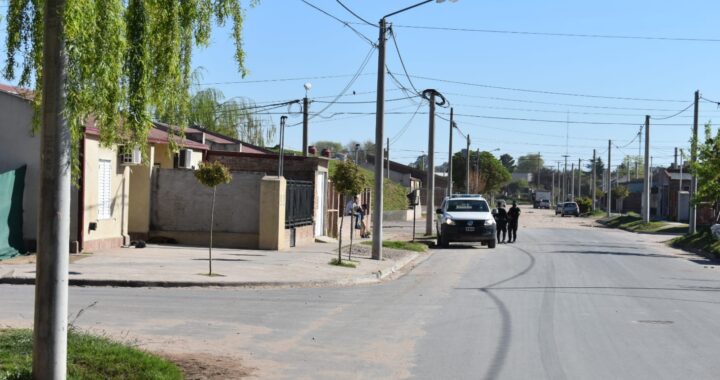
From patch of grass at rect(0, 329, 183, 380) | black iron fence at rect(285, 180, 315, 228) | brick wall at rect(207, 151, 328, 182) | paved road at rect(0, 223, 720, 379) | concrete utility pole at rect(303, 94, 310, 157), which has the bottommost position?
paved road at rect(0, 223, 720, 379)

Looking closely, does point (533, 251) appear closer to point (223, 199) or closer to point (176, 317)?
point (223, 199)

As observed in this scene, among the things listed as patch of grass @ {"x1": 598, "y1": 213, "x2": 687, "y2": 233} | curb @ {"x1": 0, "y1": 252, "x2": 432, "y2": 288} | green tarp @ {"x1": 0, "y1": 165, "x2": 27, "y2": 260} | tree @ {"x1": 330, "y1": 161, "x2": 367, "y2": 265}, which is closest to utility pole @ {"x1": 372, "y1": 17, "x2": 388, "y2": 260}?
Answer: tree @ {"x1": 330, "y1": 161, "x2": 367, "y2": 265}

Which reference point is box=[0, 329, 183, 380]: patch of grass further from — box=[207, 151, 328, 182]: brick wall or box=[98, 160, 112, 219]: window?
box=[207, 151, 328, 182]: brick wall

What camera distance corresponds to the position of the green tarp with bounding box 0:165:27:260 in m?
18.9

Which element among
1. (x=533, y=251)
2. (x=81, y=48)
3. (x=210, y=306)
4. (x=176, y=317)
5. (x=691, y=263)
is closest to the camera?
(x=81, y=48)

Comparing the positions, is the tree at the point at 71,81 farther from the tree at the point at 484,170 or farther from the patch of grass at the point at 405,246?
the tree at the point at 484,170

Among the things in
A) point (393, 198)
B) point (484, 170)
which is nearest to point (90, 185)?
point (393, 198)

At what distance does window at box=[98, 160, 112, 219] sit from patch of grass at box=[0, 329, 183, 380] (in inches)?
513

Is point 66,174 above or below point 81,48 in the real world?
below

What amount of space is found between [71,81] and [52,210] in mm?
972

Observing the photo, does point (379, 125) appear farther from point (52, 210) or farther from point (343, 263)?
point (52, 210)

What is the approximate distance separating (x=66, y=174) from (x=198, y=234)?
62.4 ft

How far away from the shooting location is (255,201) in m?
25.5

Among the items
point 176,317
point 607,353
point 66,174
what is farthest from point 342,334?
point 66,174
